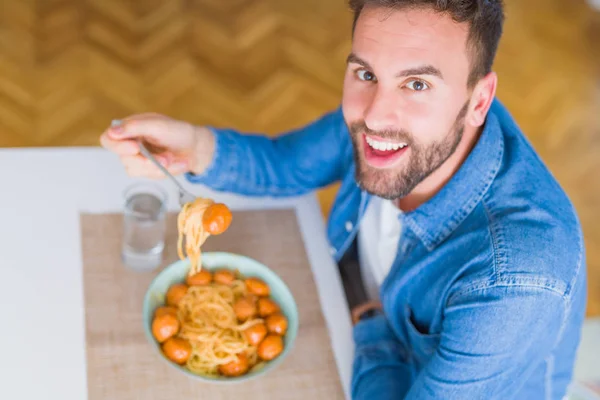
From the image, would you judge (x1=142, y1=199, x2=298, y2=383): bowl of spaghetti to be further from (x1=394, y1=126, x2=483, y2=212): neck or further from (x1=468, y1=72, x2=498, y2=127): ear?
(x1=468, y1=72, x2=498, y2=127): ear

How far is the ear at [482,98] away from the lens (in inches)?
49.6

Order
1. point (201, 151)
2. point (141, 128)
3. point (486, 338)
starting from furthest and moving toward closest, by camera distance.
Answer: point (201, 151), point (141, 128), point (486, 338)

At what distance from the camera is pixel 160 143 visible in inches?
55.1

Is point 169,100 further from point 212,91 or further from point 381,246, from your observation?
point 381,246

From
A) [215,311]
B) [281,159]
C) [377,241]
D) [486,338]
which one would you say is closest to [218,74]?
[281,159]

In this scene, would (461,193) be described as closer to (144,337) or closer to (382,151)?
(382,151)

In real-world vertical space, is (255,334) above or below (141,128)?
below

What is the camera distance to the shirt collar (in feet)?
4.24

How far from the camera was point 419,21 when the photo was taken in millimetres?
1171

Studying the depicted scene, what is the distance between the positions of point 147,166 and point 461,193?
59 cm

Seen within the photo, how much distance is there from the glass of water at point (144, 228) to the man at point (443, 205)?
58 millimetres

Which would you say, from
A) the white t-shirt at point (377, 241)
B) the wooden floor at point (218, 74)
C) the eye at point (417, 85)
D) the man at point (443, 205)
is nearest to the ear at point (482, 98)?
the man at point (443, 205)

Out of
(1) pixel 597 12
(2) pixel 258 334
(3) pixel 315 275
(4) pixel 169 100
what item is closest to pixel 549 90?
(1) pixel 597 12

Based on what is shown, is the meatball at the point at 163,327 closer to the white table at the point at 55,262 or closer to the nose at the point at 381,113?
the white table at the point at 55,262
